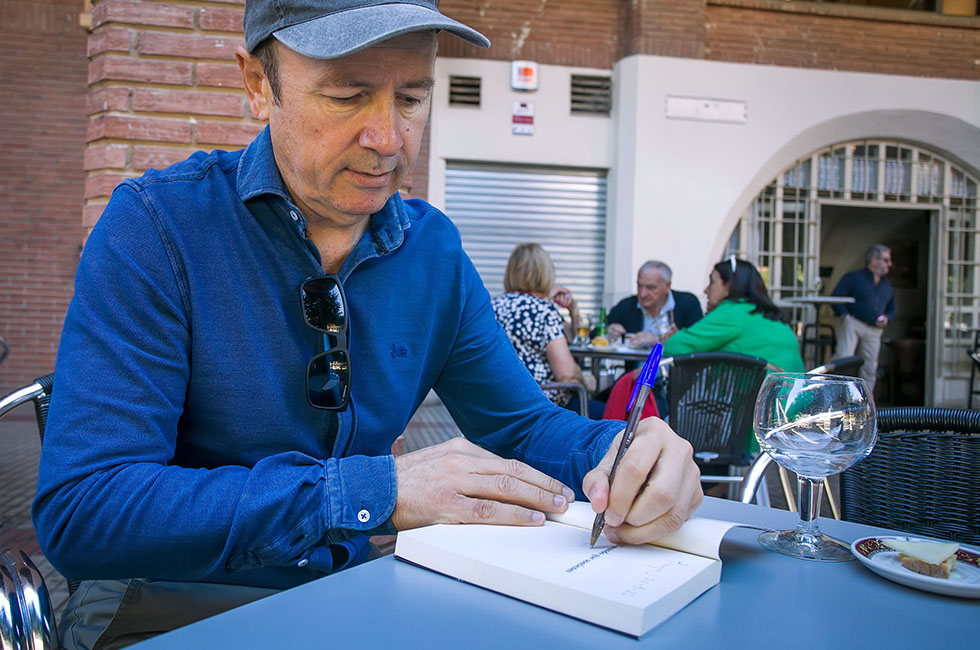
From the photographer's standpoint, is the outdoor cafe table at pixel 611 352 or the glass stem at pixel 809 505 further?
the outdoor cafe table at pixel 611 352

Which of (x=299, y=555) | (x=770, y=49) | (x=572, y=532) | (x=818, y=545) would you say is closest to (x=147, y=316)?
(x=299, y=555)

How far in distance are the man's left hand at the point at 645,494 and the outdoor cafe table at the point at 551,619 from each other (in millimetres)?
91

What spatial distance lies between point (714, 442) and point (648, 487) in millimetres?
2862

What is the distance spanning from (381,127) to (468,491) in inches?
21.2

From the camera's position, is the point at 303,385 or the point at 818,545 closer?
the point at 818,545

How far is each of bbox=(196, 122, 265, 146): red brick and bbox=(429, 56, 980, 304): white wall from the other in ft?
20.7

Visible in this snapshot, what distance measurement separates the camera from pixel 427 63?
1.11 metres

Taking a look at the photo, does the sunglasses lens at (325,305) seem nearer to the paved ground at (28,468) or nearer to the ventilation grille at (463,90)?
the paved ground at (28,468)

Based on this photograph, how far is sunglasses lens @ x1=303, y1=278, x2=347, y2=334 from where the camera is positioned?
1.16 meters

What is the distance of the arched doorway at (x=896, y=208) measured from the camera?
977 cm

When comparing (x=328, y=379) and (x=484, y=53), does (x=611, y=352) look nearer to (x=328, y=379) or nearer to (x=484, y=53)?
(x=328, y=379)

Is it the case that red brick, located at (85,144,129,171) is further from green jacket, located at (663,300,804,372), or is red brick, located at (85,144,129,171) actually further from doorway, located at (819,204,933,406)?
doorway, located at (819,204,933,406)

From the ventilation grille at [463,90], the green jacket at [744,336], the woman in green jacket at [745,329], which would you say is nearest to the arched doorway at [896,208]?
the ventilation grille at [463,90]

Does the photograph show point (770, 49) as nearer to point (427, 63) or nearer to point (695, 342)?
point (695, 342)
